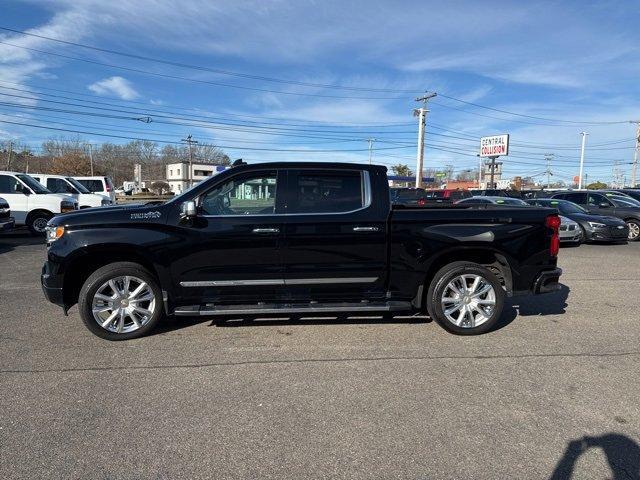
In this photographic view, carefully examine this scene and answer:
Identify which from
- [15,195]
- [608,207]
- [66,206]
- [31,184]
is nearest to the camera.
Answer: [15,195]

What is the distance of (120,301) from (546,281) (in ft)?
15.6

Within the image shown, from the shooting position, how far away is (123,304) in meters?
4.82

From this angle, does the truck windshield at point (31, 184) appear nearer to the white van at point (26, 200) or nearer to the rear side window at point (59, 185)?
the white van at point (26, 200)

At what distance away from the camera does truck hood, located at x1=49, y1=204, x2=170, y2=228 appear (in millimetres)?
4738

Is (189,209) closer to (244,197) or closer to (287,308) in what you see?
(244,197)

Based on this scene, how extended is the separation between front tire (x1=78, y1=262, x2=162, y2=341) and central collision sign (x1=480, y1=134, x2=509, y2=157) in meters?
51.4

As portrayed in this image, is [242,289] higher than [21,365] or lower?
higher

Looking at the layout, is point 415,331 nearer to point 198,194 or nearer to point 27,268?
point 198,194

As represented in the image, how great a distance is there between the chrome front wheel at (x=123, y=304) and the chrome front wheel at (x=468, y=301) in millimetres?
3231

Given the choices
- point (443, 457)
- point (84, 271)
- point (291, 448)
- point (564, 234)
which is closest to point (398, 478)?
point (443, 457)

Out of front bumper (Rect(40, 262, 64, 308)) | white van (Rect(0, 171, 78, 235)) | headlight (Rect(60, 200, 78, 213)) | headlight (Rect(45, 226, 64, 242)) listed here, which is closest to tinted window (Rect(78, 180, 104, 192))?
white van (Rect(0, 171, 78, 235))

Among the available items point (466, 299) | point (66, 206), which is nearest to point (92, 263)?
point (466, 299)

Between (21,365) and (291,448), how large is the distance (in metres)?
2.85

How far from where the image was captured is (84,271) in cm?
503
